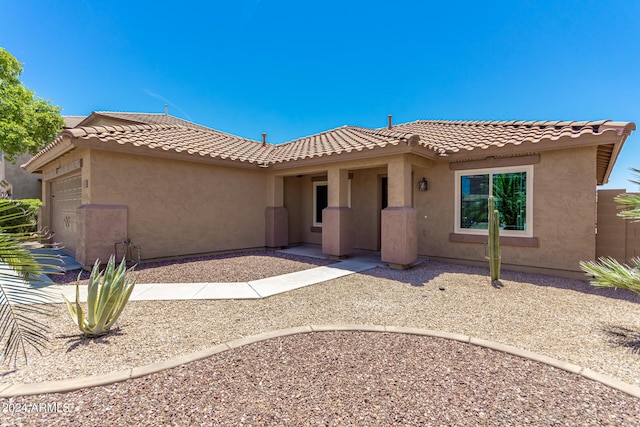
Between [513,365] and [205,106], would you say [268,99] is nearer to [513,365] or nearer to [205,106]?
[205,106]

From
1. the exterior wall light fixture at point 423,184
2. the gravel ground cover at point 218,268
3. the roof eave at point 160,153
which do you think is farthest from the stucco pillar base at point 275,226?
the exterior wall light fixture at point 423,184

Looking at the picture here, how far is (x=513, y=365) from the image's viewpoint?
12.0 ft

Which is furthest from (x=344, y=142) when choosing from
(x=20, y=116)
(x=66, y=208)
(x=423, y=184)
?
(x=20, y=116)

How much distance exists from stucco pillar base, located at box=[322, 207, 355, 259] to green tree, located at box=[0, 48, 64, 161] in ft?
64.3

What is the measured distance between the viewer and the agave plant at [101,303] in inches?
169

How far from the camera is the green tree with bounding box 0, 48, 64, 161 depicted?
17.2 m

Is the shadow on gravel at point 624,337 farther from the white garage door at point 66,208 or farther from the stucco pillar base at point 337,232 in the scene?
the white garage door at point 66,208

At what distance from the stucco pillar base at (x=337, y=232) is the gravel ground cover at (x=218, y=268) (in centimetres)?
57

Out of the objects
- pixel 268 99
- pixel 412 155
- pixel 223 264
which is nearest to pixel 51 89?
pixel 268 99

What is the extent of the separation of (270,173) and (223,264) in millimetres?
4960

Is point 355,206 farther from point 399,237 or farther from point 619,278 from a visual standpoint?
point 619,278

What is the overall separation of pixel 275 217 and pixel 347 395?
1034 cm

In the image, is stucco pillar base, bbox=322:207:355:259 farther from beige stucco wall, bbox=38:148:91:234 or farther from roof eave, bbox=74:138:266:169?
beige stucco wall, bbox=38:148:91:234

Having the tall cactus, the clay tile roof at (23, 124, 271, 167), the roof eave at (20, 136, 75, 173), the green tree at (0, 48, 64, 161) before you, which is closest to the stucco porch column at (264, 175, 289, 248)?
the clay tile roof at (23, 124, 271, 167)
